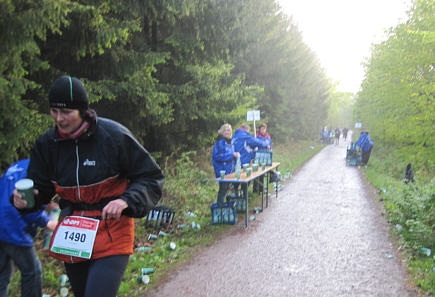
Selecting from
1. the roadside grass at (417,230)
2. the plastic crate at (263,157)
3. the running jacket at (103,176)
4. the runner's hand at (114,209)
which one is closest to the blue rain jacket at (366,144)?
the roadside grass at (417,230)

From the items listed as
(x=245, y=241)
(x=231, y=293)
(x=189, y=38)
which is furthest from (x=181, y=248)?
(x=189, y=38)

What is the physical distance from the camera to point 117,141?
2.31 m

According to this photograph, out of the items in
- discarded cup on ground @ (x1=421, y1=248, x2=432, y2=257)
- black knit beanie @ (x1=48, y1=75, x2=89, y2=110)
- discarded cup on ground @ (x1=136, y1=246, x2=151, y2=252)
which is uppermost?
black knit beanie @ (x1=48, y1=75, x2=89, y2=110)

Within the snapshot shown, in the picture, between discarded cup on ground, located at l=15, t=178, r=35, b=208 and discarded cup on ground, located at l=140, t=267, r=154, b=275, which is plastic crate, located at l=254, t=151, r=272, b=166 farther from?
discarded cup on ground, located at l=15, t=178, r=35, b=208

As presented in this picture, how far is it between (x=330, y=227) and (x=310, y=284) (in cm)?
323

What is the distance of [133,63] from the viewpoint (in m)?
7.35

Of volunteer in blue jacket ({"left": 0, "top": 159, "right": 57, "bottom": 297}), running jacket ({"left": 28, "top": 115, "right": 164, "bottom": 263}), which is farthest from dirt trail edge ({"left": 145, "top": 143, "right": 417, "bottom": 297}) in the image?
running jacket ({"left": 28, "top": 115, "right": 164, "bottom": 263})

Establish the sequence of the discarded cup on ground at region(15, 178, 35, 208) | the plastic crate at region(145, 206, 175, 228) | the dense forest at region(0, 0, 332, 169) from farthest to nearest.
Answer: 1. the plastic crate at region(145, 206, 175, 228)
2. the dense forest at region(0, 0, 332, 169)
3. the discarded cup on ground at region(15, 178, 35, 208)

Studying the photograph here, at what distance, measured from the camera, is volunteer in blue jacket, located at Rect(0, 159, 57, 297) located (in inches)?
121

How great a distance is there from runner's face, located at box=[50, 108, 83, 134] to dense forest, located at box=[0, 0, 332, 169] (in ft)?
8.39

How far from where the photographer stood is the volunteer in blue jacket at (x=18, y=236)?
10.1 ft

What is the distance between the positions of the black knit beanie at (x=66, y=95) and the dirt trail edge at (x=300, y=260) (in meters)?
3.27

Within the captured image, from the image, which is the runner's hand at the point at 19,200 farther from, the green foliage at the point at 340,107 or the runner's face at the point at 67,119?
the green foliage at the point at 340,107

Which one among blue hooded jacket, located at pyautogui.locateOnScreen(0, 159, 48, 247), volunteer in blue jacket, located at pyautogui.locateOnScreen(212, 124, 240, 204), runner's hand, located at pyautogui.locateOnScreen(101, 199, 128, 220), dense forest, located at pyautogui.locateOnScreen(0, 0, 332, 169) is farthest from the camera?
volunteer in blue jacket, located at pyautogui.locateOnScreen(212, 124, 240, 204)
